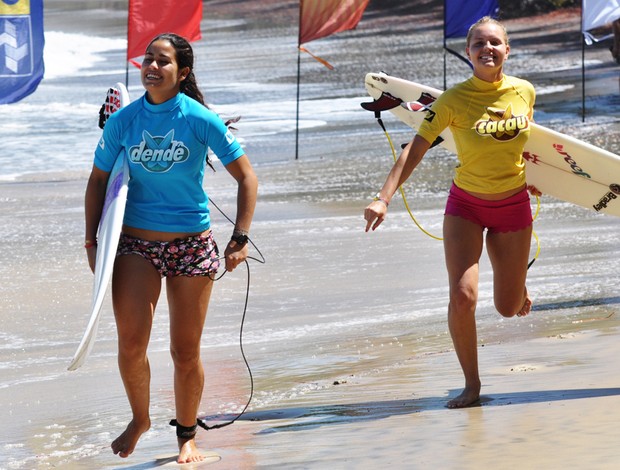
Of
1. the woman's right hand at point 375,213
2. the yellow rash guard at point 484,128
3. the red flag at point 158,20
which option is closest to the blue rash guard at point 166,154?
the woman's right hand at point 375,213

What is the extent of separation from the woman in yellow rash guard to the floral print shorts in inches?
38.9

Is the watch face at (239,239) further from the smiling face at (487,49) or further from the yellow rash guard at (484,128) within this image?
the smiling face at (487,49)

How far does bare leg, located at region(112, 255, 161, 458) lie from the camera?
16.0 feet

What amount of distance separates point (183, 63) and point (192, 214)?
0.63 m

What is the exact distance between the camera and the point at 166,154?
16.2 feet

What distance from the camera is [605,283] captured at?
850cm

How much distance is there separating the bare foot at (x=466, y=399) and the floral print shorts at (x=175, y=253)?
1.27 m

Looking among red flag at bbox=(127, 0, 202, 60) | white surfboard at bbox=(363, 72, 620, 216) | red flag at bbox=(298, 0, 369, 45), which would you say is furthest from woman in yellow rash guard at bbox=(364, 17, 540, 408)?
red flag at bbox=(298, 0, 369, 45)

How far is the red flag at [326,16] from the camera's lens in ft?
52.4

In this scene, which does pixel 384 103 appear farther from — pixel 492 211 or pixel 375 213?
pixel 375 213

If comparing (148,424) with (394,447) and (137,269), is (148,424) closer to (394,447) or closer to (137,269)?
(137,269)

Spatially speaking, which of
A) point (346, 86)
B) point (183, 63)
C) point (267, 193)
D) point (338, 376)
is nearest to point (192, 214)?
point (183, 63)

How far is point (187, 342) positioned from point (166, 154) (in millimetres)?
768

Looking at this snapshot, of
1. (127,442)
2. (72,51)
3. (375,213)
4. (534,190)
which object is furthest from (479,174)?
(72,51)
